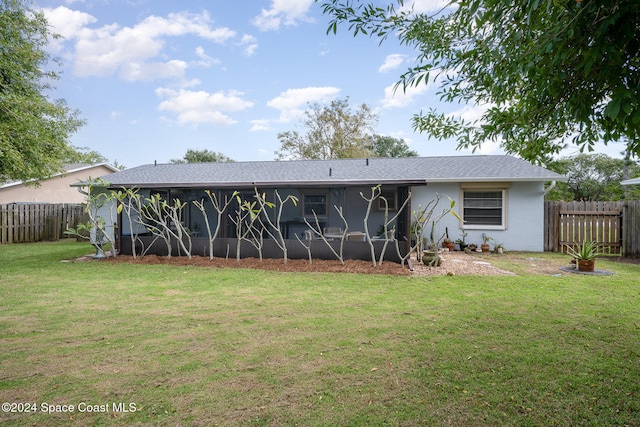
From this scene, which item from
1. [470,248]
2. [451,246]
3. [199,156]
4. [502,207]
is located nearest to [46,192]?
[199,156]

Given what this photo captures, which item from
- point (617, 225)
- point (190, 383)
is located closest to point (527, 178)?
point (617, 225)

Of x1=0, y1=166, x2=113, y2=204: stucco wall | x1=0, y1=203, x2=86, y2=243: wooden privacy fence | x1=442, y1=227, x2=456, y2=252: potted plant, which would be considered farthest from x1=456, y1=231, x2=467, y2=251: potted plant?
x1=0, y1=166, x2=113, y2=204: stucco wall

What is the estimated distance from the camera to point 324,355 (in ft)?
10.8

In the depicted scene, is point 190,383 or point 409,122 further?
point 409,122

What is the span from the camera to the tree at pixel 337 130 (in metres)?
27.6

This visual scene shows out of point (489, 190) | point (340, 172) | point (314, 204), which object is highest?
point (340, 172)

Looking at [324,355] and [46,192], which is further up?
[46,192]

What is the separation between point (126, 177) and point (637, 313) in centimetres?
1596

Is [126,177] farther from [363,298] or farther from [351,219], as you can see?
[363,298]

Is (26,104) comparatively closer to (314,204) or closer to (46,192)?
(314,204)

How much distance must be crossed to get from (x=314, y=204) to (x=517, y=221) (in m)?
7.17

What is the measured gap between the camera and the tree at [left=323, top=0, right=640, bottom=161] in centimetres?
207

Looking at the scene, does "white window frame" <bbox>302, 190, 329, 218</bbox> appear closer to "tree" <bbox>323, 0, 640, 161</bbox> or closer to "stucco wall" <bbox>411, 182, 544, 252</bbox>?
"stucco wall" <bbox>411, 182, 544, 252</bbox>

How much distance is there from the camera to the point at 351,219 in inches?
489
